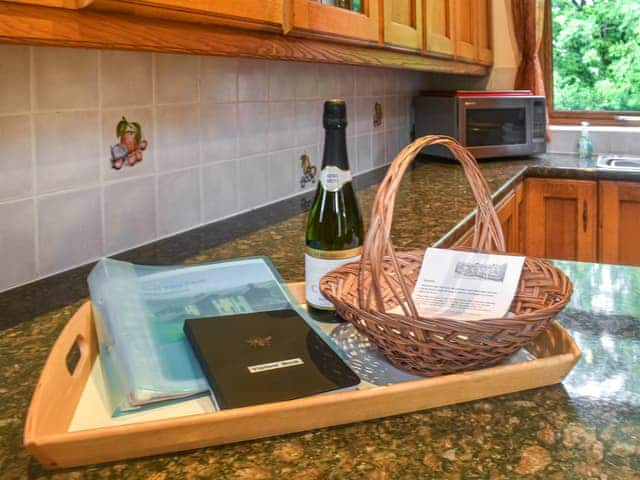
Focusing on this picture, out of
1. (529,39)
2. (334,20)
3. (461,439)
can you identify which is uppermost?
(529,39)

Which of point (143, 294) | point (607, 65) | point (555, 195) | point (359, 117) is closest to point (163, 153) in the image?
point (143, 294)

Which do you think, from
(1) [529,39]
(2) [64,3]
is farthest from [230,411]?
(1) [529,39]

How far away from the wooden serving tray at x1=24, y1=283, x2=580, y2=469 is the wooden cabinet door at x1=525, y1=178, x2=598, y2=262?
1.86 metres

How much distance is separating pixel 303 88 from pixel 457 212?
61 centimetres

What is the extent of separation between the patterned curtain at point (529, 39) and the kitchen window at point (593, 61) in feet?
0.56

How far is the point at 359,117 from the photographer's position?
229 centimetres

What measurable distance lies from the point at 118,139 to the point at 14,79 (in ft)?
0.82

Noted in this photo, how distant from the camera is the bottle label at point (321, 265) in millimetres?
824

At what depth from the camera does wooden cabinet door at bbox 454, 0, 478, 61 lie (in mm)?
2262

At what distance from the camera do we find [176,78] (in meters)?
1.34

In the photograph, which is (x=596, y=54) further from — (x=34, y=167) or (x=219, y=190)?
(x=34, y=167)

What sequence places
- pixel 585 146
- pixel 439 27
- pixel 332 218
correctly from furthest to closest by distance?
1. pixel 585 146
2. pixel 439 27
3. pixel 332 218

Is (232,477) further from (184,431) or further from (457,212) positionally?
(457,212)

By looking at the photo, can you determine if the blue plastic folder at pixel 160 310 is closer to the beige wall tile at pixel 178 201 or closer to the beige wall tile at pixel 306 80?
the beige wall tile at pixel 178 201
